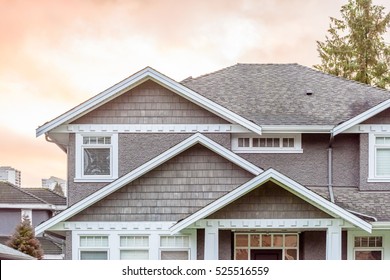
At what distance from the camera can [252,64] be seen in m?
6.18

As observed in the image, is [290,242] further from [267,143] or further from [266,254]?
[267,143]

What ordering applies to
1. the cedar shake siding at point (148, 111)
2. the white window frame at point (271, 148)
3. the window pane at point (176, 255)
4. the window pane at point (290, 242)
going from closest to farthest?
1. the window pane at point (176, 255)
2. the window pane at point (290, 242)
3. the white window frame at point (271, 148)
4. the cedar shake siding at point (148, 111)

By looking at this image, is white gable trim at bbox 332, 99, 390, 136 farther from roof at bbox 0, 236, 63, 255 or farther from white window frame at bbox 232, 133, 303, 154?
roof at bbox 0, 236, 63, 255

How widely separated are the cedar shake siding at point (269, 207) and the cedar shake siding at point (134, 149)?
1.67 feet

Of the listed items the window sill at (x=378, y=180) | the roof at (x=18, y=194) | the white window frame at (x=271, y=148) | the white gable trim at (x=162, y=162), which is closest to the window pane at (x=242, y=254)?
the white gable trim at (x=162, y=162)

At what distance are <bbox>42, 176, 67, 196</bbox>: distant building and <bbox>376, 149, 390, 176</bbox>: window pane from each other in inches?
94.8

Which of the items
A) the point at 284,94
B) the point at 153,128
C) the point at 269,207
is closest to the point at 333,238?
the point at 269,207

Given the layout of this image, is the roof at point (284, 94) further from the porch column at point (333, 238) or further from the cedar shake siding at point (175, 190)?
the porch column at point (333, 238)

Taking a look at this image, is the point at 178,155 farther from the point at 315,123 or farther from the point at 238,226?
the point at 315,123

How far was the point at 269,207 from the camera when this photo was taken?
5.93m

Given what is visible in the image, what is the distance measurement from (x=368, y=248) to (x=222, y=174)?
122 cm

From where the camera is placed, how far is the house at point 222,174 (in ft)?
19.4

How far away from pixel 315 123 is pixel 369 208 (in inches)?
30.6
